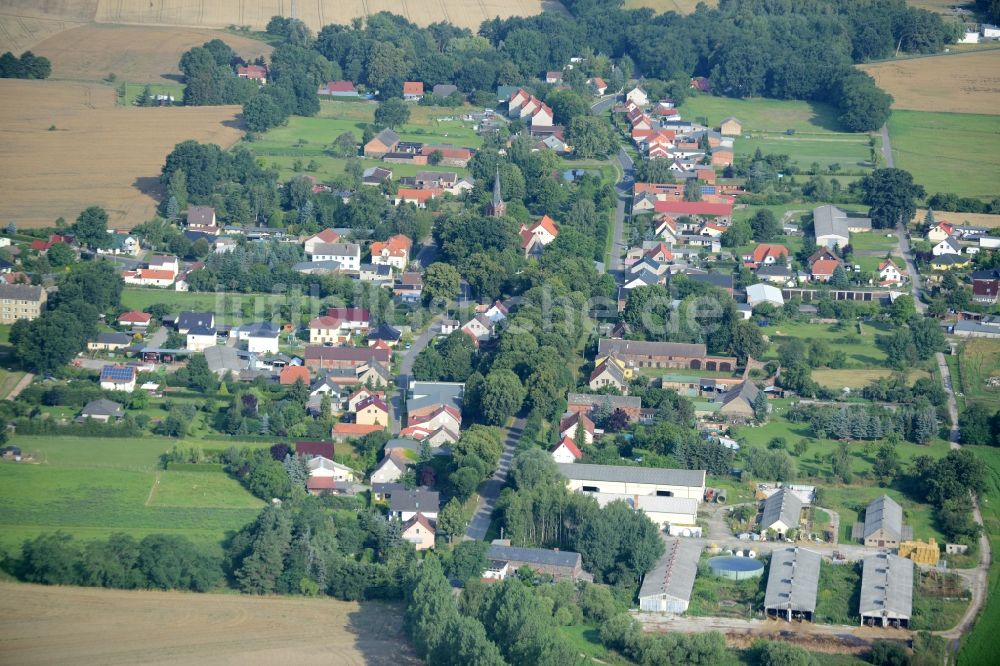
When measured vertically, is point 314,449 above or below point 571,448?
below

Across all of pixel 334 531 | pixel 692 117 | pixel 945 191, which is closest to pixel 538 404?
pixel 334 531

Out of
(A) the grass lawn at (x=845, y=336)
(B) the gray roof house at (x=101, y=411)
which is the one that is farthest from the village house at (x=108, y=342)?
(A) the grass lawn at (x=845, y=336)

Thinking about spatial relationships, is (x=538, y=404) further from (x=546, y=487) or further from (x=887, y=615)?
(x=887, y=615)

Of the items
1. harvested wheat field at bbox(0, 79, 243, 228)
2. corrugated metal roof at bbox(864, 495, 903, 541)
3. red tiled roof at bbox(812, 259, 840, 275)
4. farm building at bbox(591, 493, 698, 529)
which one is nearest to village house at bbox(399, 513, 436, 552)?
farm building at bbox(591, 493, 698, 529)

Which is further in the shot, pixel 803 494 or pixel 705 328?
pixel 705 328

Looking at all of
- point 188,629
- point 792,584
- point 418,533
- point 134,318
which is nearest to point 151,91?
point 134,318

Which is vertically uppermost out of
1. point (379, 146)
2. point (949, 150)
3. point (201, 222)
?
point (949, 150)

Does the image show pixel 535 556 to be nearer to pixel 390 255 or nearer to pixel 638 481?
pixel 638 481

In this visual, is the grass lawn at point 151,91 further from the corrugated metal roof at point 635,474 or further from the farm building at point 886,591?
the farm building at point 886,591
